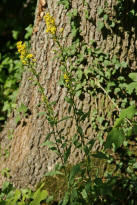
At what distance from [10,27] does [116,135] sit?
4.14 meters

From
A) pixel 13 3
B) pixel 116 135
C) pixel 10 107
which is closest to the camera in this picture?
pixel 116 135

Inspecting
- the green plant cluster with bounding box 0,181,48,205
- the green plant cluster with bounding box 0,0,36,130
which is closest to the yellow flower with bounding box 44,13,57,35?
the green plant cluster with bounding box 0,181,48,205

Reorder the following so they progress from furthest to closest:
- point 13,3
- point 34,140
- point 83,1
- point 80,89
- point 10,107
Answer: point 13,3 → point 10,107 → point 34,140 → point 80,89 → point 83,1

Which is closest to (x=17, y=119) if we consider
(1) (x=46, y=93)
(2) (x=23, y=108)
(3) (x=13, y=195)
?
(2) (x=23, y=108)

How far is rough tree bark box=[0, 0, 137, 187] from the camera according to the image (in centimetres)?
249

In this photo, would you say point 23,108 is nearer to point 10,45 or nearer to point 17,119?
point 17,119

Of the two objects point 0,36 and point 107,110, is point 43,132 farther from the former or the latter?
point 0,36

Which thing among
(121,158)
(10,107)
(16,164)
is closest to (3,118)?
(10,107)

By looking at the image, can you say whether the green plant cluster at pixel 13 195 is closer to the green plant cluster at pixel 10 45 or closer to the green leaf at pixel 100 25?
the green plant cluster at pixel 10 45

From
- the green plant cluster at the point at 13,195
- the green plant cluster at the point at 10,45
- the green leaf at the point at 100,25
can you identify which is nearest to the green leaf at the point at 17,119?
the green plant cluster at the point at 10,45

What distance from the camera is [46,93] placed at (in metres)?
2.66

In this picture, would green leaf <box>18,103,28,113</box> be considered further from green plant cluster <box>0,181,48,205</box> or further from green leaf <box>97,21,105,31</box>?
green leaf <box>97,21,105,31</box>

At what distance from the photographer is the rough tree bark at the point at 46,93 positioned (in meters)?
2.49

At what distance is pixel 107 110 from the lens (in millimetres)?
Result: 2660
